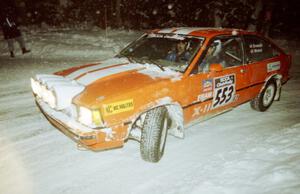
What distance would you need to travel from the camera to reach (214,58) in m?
4.91

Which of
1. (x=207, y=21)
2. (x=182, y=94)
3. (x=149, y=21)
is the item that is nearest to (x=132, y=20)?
(x=149, y=21)

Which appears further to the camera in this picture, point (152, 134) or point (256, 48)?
point (256, 48)

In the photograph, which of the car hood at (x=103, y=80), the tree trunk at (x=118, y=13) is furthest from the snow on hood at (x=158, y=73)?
the tree trunk at (x=118, y=13)

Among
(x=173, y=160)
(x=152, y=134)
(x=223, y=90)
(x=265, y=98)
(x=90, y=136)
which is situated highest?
(x=223, y=90)

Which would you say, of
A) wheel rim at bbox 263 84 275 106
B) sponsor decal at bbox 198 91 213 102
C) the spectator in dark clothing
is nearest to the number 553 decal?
sponsor decal at bbox 198 91 213 102

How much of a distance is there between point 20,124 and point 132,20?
48.8 ft

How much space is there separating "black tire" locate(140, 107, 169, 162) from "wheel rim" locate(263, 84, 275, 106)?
112 inches

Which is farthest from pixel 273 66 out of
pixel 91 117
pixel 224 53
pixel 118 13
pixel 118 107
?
pixel 118 13

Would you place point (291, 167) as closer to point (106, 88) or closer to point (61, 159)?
point (106, 88)

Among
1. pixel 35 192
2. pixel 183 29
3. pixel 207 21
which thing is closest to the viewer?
pixel 35 192

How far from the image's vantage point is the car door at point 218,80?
4.50 meters

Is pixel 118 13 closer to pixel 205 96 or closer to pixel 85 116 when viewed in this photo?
pixel 205 96

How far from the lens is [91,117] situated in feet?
11.8

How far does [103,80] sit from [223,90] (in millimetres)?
1859
